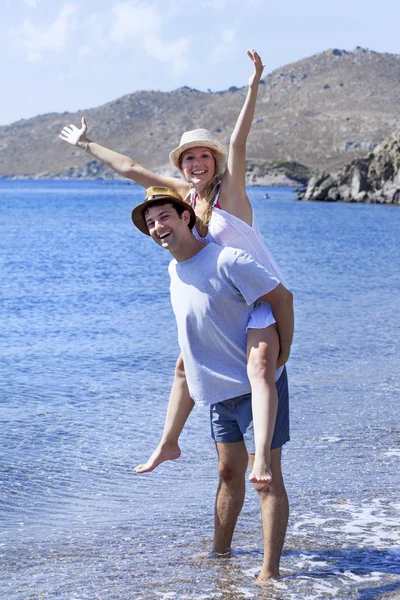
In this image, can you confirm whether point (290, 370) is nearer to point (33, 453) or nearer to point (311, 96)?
point (33, 453)

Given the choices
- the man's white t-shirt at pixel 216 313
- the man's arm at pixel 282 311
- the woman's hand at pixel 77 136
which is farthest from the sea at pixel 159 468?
the woman's hand at pixel 77 136

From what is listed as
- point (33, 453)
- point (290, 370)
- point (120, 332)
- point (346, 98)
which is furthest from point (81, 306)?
point (346, 98)

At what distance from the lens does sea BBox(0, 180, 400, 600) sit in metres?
4.51

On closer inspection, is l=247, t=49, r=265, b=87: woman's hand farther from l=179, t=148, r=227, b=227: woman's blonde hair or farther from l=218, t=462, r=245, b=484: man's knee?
l=218, t=462, r=245, b=484: man's knee

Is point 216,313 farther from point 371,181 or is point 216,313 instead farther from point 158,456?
point 371,181

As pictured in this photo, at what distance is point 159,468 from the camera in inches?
267

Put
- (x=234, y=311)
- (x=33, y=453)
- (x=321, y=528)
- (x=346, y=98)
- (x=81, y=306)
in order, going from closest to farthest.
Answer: (x=234, y=311) < (x=321, y=528) < (x=33, y=453) < (x=81, y=306) < (x=346, y=98)

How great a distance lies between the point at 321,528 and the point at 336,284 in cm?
1667

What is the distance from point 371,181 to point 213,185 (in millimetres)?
83014

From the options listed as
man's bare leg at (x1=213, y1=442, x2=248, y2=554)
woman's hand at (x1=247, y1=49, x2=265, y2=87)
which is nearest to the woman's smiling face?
woman's hand at (x1=247, y1=49, x2=265, y2=87)

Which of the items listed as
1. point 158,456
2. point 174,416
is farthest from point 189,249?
point 158,456

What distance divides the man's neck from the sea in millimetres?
1648

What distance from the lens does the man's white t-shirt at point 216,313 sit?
4.00 metres

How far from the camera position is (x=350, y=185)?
87250mm
